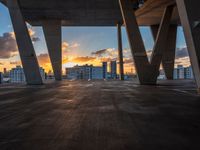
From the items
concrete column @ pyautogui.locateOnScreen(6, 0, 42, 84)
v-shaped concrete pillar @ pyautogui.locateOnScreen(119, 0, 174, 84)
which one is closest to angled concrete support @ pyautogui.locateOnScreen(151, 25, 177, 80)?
v-shaped concrete pillar @ pyautogui.locateOnScreen(119, 0, 174, 84)

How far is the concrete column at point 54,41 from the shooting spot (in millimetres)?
40625

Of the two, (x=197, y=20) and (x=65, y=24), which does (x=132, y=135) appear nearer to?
(x=197, y=20)

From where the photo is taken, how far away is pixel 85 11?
35.7 meters

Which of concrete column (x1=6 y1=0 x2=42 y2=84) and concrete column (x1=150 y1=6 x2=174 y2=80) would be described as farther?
concrete column (x1=6 y1=0 x2=42 y2=84)

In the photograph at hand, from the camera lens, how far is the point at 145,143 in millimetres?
4172

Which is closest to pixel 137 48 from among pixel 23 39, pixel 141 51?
pixel 141 51

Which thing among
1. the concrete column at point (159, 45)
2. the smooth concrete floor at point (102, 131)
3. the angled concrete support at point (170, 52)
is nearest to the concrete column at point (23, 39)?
the concrete column at point (159, 45)

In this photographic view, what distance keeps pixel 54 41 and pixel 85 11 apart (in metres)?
9.52

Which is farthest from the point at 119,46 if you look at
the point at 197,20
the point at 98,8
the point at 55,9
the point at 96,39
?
the point at 197,20

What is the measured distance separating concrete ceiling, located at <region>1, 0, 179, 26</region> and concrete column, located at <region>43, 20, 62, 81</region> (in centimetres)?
153

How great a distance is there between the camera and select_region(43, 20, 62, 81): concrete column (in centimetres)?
4062

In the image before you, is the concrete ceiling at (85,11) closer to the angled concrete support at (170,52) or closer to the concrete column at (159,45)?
the concrete column at (159,45)

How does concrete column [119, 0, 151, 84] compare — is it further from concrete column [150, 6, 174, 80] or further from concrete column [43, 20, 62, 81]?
concrete column [43, 20, 62, 81]

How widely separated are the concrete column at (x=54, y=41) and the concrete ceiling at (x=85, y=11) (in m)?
1.53
